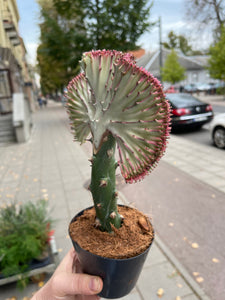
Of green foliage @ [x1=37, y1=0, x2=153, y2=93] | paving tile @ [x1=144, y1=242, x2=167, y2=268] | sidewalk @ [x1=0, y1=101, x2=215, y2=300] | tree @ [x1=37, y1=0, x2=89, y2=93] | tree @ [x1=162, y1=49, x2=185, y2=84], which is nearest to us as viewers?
sidewalk @ [x1=0, y1=101, x2=215, y2=300]

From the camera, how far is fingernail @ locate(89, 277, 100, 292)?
3.70 feet

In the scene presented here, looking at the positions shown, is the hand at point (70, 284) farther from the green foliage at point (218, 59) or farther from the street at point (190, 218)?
the green foliage at point (218, 59)

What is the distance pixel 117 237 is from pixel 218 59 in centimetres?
2517

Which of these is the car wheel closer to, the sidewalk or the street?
the sidewalk

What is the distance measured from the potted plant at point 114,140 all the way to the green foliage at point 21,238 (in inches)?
62.8

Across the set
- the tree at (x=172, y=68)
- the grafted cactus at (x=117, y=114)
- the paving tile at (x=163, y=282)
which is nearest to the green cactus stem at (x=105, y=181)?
the grafted cactus at (x=117, y=114)

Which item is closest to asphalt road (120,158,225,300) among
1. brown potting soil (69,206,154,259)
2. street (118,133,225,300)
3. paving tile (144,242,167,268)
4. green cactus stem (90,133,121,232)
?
street (118,133,225,300)

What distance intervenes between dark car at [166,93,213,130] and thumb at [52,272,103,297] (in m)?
8.15

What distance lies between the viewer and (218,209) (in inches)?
154

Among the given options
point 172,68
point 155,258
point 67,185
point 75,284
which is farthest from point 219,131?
point 172,68

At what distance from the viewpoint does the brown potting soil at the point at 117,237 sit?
105cm

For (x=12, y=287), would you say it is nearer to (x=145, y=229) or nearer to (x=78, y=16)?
(x=145, y=229)

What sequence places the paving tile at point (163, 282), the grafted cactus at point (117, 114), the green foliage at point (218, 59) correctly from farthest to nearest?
the green foliage at point (218, 59) → the paving tile at point (163, 282) → the grafted cactus at point (117, 114)

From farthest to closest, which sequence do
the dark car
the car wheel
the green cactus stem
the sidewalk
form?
the dark car
the car wheel
the sidewalk
the green cactus stem
